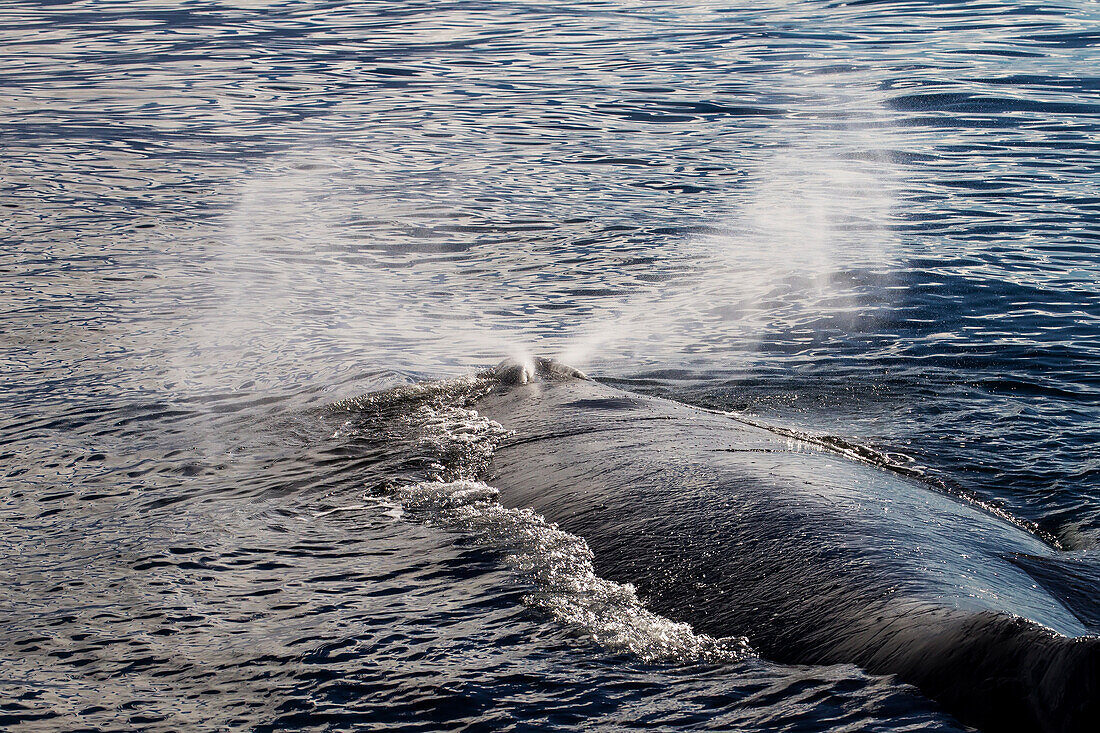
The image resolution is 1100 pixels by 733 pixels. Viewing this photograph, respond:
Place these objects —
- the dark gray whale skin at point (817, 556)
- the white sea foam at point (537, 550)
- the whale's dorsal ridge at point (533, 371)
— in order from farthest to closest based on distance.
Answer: the whale's dorsal ridge at point (533, 371), the white sea foam at point (537, 550), the dark gray whale skin at point (817, 556)

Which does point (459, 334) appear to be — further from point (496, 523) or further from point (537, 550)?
point (537, 550)

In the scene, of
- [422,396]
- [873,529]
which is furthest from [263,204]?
[873,529]

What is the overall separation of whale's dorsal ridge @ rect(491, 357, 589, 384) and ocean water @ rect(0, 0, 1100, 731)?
0.53 metres

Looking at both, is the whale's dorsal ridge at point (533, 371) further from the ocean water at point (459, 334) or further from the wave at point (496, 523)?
the ocean water at point (459, 334)

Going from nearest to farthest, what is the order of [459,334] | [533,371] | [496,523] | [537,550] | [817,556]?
[817,556]
[537,550]
[496,523]
[533,371]
[459,334]

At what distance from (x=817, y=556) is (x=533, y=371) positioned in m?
3.67

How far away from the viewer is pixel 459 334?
431 inches

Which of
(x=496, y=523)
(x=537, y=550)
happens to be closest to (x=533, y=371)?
(x=496, y=523)

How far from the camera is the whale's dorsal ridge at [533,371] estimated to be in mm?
8641

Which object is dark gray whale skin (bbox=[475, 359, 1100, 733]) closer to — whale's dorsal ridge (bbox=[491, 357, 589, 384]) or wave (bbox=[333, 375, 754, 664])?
wave (bbox=[333, 375, 754, 664])

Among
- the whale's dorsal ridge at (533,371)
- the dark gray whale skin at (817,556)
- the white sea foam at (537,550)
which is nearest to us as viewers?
the dark gray whale skin at (817,556)

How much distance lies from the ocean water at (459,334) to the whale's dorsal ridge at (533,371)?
53 cm

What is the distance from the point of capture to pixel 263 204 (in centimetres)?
1634

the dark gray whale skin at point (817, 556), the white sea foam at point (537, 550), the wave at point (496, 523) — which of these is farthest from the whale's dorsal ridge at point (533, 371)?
the dark gray whale skin at point (817, 556)
